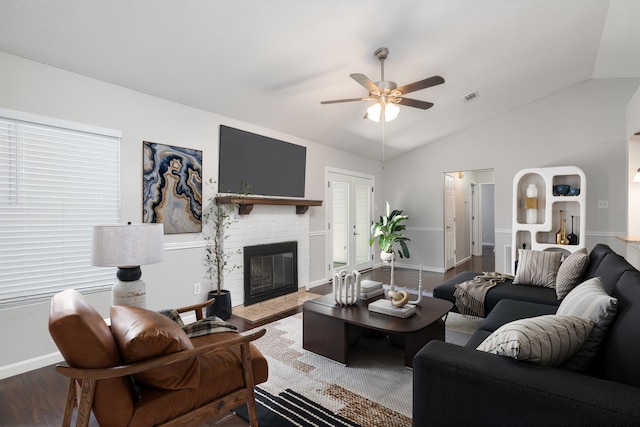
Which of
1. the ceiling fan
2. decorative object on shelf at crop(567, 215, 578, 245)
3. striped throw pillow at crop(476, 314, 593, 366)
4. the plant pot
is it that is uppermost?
the ceiling fan

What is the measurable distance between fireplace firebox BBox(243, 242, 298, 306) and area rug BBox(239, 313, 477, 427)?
113cm

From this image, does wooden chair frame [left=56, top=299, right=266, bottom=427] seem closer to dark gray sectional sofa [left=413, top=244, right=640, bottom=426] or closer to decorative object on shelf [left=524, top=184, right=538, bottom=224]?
dark gray sectional sofa [left=413, top=244, right=640, bottom=426]

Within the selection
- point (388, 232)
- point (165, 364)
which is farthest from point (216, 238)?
point (388, 232)

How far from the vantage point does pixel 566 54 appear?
4062mm

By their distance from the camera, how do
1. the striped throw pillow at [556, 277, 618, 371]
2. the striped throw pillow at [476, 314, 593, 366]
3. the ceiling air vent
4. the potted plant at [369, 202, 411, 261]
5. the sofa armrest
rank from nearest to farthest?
A: 1. the sofa armrest
2. the striped throw pillow at [476, 314, 593, 366]
3. the striped throw pillow at [556, 277, 618, 371]
4. the ceiling air vent
5. the potted plant at [369, 202, 411, 261]

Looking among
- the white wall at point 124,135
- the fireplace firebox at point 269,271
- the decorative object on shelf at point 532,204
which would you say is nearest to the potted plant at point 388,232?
the decorative object on shelf at point 532,204

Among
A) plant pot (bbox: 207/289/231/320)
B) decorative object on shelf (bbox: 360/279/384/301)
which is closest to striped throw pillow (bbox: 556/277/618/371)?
decorative object on shelf (bbox: 360/279/384/301)

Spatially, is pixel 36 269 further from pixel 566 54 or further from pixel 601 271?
pixel 566 54

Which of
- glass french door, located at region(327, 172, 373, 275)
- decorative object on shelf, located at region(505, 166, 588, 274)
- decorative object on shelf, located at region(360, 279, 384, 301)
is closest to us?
decorative object on shelf, located at region(360, 279, 384, 301)

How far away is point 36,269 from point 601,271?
13.7 ft

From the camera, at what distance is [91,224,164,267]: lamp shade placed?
200 cm

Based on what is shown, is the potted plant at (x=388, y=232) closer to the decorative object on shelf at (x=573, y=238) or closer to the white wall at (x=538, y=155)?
the white wall at (x=538, y=155)

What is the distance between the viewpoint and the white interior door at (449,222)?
6.59 metres

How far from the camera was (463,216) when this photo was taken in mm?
7816
